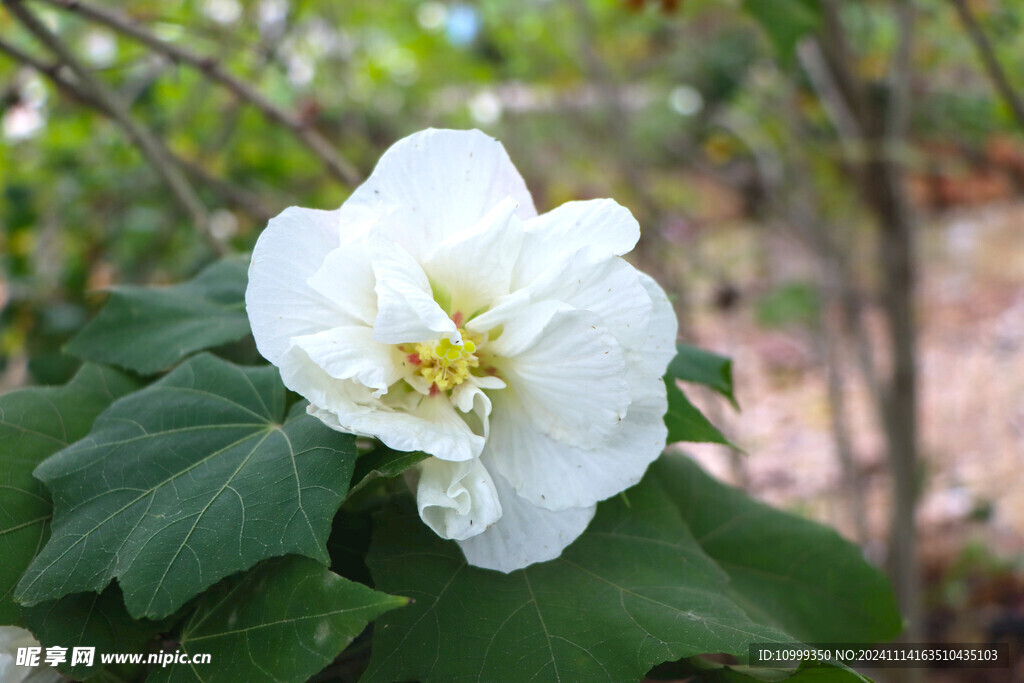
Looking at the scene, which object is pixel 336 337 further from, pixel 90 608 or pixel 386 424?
pixel 90 608

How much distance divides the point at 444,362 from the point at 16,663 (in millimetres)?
347

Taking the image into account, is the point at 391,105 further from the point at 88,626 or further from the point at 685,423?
the point at 88,626

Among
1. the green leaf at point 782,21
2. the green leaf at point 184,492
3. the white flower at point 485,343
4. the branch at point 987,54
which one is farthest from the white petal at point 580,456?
the branch at point 987,54

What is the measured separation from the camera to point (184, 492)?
20.8 inches

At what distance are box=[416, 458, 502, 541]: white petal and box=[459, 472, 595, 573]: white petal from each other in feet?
0.11

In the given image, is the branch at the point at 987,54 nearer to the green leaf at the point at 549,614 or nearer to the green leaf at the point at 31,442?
the green leaf at the point at 549,614

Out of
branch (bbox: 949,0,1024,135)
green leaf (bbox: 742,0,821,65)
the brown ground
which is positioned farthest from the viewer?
the brown ground

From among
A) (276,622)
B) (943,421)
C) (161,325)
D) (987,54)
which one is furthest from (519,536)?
(943,421)

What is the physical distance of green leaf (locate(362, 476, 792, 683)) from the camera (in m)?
0.53

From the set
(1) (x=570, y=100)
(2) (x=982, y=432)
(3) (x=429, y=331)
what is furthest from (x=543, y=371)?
(2) (x=982, y=432)

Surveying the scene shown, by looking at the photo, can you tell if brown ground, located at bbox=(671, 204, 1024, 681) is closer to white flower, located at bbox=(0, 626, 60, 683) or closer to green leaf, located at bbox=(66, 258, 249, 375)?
green leaf, located at bbox=(66, 258, 249, 375)

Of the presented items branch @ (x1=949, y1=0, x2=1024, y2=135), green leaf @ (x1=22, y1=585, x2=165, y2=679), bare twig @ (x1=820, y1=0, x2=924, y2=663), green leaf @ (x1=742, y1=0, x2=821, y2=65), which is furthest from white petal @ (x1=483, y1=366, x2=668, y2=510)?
bare twig @ (x1=820, y1=0, x2=924, y2=663)

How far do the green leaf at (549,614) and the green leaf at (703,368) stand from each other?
0.54 feet

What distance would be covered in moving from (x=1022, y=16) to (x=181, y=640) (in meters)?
2.05
